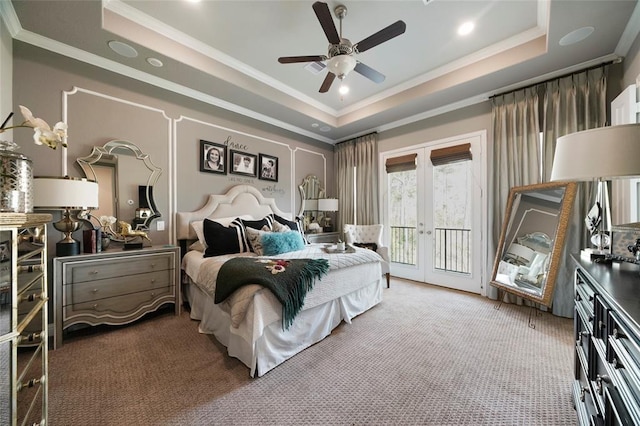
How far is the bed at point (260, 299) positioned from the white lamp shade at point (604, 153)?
72.4 inches

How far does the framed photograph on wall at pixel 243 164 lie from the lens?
150 inches

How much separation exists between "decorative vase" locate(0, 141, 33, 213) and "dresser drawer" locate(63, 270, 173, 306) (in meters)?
1.49

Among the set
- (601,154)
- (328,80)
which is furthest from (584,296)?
(328,80)

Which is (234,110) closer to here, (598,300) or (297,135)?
(297,135)

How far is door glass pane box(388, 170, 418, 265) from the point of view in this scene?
4.33 metres

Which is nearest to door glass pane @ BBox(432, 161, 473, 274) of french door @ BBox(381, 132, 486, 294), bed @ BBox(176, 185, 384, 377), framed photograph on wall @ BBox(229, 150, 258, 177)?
french door @ BBox(381, 132, 486, 294)

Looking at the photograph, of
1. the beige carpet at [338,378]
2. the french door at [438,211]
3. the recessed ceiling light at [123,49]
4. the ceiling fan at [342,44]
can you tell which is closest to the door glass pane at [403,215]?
the french door at [438,211]

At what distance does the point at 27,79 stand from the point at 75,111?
15.0 inches

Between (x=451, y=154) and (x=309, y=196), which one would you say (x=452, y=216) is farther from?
(x=309, y=196)

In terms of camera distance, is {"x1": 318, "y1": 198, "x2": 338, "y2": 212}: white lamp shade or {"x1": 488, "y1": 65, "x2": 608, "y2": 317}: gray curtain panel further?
{"x1": 318, "y1": 198, "x2": 338, "y2": 212}: white lamp shade

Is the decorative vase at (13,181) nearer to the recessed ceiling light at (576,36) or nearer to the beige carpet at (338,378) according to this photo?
the beige carpet at (338,378)

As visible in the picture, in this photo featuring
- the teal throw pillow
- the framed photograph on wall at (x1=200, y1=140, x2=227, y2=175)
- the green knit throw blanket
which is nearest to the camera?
the green knit throw blanket

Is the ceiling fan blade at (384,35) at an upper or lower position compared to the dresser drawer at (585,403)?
upper

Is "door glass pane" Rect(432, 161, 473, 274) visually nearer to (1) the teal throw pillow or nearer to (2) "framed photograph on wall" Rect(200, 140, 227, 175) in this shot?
(1) the teal throw pillow
